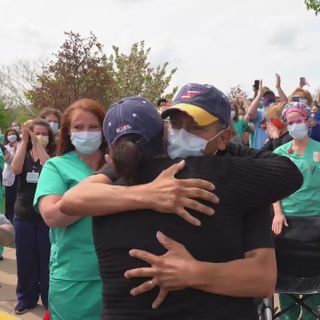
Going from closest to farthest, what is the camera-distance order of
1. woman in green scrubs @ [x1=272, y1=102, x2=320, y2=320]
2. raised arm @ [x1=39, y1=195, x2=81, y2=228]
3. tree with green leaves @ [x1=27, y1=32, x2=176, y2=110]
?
1. raised arm @ [x1=39, y1=195, x2=81, y2=228]
2. woman in green scrubs @ [x1=272, y1=102, x2=320, y2=320]
3. tree with green leaves @ [x1=27, y1=32, x2=176, y2=110]

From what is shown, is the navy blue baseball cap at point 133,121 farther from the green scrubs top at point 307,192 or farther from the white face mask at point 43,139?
the white face mask at point 43,139

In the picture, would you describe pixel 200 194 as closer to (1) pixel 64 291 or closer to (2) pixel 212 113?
(2) pixel 212 113

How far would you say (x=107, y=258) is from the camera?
5.15ft

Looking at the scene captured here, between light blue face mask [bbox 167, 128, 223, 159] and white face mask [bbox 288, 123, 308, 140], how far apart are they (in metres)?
2.86

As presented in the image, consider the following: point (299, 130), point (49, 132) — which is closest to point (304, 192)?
point (299, 130)

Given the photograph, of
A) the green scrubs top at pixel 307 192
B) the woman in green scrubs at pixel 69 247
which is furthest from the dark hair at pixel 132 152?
the green scrubs top at pixel 307 192

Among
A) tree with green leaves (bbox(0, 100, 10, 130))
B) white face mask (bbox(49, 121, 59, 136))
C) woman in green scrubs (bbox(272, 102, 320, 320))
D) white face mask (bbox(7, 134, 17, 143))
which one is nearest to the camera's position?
woman in green scrubs (bbox(272, 102, 320, 320))

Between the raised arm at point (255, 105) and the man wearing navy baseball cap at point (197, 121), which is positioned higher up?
the raised arm at point (255, 105)

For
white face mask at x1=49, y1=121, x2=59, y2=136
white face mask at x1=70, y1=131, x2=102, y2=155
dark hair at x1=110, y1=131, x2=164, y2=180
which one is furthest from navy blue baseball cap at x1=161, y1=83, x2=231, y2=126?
white face mask at x1=49, y1=121, x2=59, y2=136

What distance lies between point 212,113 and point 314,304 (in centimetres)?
274

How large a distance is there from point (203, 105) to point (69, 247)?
1.33 metres

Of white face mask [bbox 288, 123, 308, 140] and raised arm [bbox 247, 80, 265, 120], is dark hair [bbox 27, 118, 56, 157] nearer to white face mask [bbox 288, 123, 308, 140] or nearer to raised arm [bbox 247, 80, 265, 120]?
white face mask [bbox 288, 123, 308, 140]

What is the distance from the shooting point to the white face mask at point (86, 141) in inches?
110

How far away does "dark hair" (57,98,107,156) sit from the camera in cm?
286
